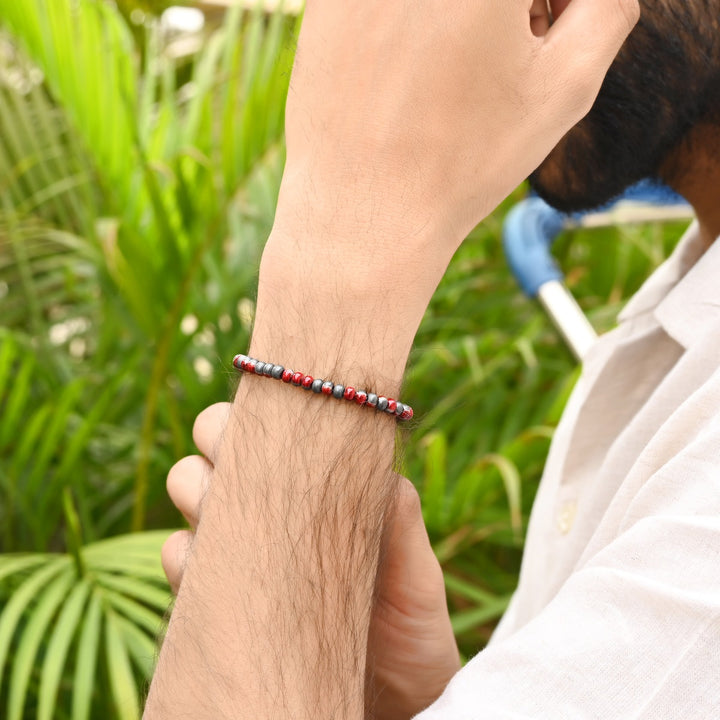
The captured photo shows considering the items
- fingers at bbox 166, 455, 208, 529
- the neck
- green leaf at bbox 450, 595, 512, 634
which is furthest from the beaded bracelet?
green leaf at bbox 450, 595, 512, 634

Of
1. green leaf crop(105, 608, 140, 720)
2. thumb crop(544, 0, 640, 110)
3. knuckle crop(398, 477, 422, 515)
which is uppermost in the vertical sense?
thumb crop(544, 0, 640, 110)

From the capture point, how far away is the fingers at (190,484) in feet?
1.82

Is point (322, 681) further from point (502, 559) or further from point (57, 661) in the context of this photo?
point (502, 559)

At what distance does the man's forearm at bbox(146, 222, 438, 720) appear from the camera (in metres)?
0.44

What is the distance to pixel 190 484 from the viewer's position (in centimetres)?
56

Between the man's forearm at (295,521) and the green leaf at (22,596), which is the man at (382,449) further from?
the green leaf at (22,596)

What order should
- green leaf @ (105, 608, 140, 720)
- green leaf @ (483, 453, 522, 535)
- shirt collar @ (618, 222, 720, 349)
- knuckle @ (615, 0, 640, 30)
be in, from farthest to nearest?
1. green leaf @ (483, 453, 522, 535)
2. green leaf @ (105, 608, 140, 720)
3. shirt collar @ (618, 222, 720, 349)
4. knuckle @ (615, 0, 640, 30)

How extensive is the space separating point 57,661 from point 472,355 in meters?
0.75

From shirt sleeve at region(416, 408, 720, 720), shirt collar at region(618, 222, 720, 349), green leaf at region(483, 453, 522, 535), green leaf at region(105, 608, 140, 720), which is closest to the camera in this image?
shirt sleeve at region(416, 408, 720, 720)

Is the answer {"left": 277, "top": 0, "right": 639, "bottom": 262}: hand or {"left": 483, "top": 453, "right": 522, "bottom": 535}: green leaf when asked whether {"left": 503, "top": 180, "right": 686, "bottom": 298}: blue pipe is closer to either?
{"left": 483, "top": 453, "right": 522, "bottom": 535}: green leaf

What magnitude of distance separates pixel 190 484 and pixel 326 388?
0.51 ft

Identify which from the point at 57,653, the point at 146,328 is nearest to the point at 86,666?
the point at 57,653

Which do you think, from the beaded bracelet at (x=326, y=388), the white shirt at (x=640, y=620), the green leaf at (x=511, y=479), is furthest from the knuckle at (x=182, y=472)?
the green leaf at (x=511, y=479)

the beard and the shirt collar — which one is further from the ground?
the beard
